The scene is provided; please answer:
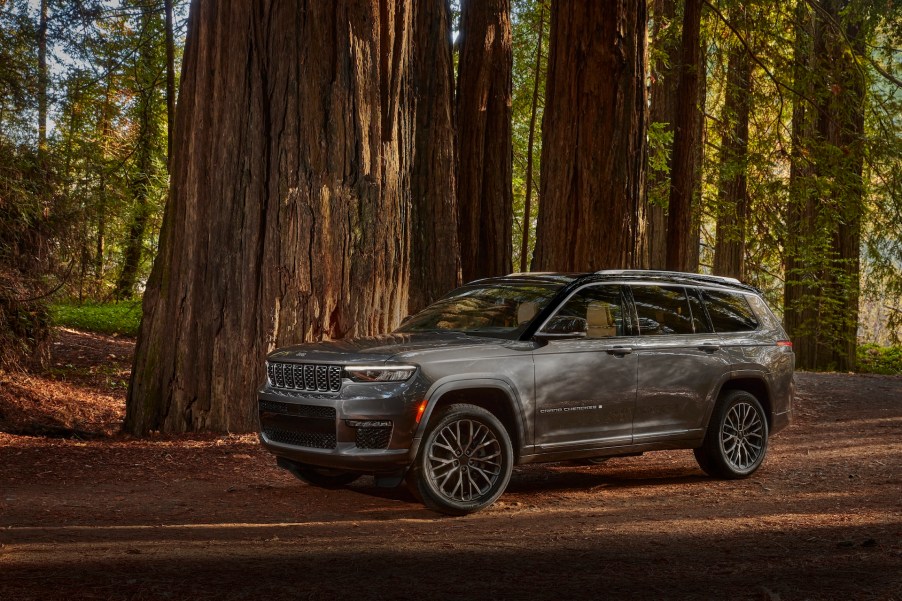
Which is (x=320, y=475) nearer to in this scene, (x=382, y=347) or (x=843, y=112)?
(x=382, y=347)

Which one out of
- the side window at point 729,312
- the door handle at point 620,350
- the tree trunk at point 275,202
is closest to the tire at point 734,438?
the side window at point 729,312

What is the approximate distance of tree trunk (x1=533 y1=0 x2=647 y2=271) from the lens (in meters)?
13.8

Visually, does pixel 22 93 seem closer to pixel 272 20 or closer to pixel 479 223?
pixel 272 20

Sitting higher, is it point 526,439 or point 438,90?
point 438,90

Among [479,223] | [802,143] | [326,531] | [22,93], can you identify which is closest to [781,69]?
[802,143]

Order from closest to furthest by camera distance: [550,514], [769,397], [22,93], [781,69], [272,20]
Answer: [550,514], [769,397], [272,20], [22,93], [781,69]

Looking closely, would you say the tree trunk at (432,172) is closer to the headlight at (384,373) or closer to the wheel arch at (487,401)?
the wheel arch at (487,401)

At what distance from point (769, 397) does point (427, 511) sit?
150 inches

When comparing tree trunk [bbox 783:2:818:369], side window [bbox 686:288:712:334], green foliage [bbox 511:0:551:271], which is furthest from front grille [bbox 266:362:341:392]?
green foliage [bbox 511:0:551:271]

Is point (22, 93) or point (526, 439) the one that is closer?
point (526, 439)

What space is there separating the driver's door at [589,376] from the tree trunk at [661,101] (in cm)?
1039

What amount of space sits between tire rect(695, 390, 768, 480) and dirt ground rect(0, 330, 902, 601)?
0.18 m

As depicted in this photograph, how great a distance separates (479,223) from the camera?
16203 mm

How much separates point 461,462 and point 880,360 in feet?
76.6
